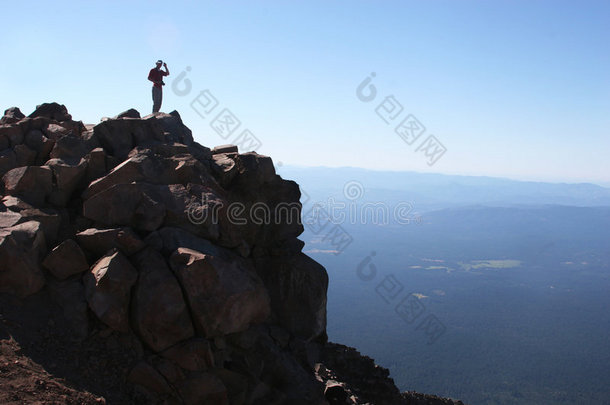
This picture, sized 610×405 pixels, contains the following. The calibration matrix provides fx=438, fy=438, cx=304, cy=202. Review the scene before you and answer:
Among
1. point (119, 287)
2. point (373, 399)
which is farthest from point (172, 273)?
point (373, 399)

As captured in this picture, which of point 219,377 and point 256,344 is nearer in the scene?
point 219,377

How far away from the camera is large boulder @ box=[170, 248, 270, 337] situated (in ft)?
53.5

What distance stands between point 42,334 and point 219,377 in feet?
20.4

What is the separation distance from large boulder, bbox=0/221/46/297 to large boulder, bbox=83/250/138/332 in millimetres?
1801

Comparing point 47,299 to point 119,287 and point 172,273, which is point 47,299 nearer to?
point 119,287

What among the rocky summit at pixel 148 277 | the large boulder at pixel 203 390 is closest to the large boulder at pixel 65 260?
the rocky summit at pixel 148 277

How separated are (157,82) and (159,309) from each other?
63.3 feet

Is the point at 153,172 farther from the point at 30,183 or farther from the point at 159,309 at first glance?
the point at 159,309

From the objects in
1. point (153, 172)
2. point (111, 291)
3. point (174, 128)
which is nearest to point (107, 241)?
point (111, 291)

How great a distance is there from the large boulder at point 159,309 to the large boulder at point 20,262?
11.6 ft

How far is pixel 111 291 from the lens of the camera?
50.7 ft

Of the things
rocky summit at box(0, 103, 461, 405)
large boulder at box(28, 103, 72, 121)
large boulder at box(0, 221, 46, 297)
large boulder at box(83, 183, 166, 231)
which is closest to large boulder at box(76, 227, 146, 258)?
rocky summit at box(0, 103, 461, 405)

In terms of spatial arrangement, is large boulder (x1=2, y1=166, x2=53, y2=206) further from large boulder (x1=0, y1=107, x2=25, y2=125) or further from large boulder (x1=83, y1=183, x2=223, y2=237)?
large boulder (x1=0, y1=107, x2=25, y2=125)

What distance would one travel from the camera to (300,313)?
21.5 metres
